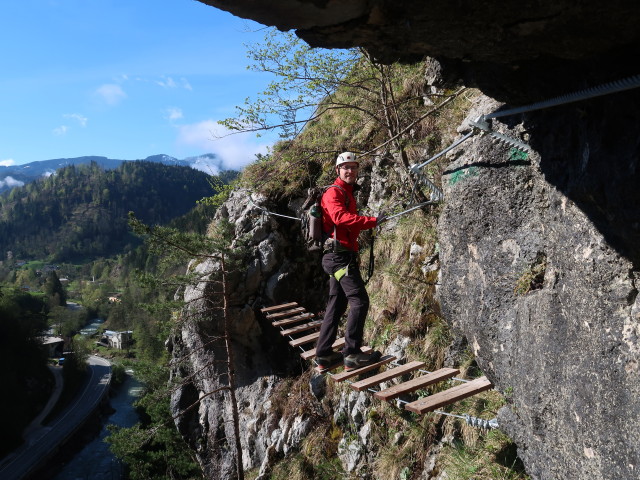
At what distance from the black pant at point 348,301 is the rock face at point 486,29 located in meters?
3.06

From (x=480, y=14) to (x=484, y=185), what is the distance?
1972mm

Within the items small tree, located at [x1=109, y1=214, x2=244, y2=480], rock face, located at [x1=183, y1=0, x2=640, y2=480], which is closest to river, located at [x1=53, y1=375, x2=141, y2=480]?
small tree, located at [x1=109, y1=214, x2=244, y2=480]

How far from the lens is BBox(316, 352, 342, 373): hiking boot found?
19.1 feet

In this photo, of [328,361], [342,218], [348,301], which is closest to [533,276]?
[342,218]

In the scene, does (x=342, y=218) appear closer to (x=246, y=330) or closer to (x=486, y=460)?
(x=486, y=460)

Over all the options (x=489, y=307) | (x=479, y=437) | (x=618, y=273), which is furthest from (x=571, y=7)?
(x=479, y=437)

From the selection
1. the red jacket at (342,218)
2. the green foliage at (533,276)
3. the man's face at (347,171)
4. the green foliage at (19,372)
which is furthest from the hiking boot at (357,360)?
the green foliage at (19,372)

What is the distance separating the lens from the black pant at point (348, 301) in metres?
5.23

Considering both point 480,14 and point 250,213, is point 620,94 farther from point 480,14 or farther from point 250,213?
point 250,213

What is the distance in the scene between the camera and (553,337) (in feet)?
9.80

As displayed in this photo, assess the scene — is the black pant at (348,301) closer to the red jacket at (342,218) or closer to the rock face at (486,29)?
the red jacket at (342,218)

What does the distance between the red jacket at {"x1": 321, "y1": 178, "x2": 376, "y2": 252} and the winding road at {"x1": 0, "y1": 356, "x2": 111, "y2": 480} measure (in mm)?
40820

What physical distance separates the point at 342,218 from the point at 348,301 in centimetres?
117

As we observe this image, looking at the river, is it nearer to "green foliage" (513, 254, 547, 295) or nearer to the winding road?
the winding road
